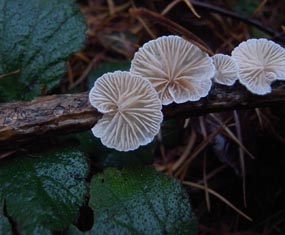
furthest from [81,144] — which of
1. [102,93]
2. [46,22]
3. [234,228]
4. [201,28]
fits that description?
[201,28]

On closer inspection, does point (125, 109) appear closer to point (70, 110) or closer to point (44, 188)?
point (70, 110)

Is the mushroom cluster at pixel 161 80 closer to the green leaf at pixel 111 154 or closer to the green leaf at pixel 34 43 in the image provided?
the green leaf at pixel 111 154

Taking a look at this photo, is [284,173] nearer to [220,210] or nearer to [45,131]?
[220,210]

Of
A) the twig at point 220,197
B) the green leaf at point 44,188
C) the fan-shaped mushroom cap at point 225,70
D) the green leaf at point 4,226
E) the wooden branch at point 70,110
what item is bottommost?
the twig at point 220,197

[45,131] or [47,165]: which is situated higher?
[45,131]

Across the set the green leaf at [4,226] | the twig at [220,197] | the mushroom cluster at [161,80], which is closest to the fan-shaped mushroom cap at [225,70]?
the mushroom cluster at [161,80]

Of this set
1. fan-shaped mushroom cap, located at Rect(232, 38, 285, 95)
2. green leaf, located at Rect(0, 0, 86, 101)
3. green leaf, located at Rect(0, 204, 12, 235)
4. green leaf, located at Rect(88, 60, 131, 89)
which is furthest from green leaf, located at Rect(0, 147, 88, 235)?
fan-shaped mushroom cap, located at Rect(232, 38, 285, 95)
